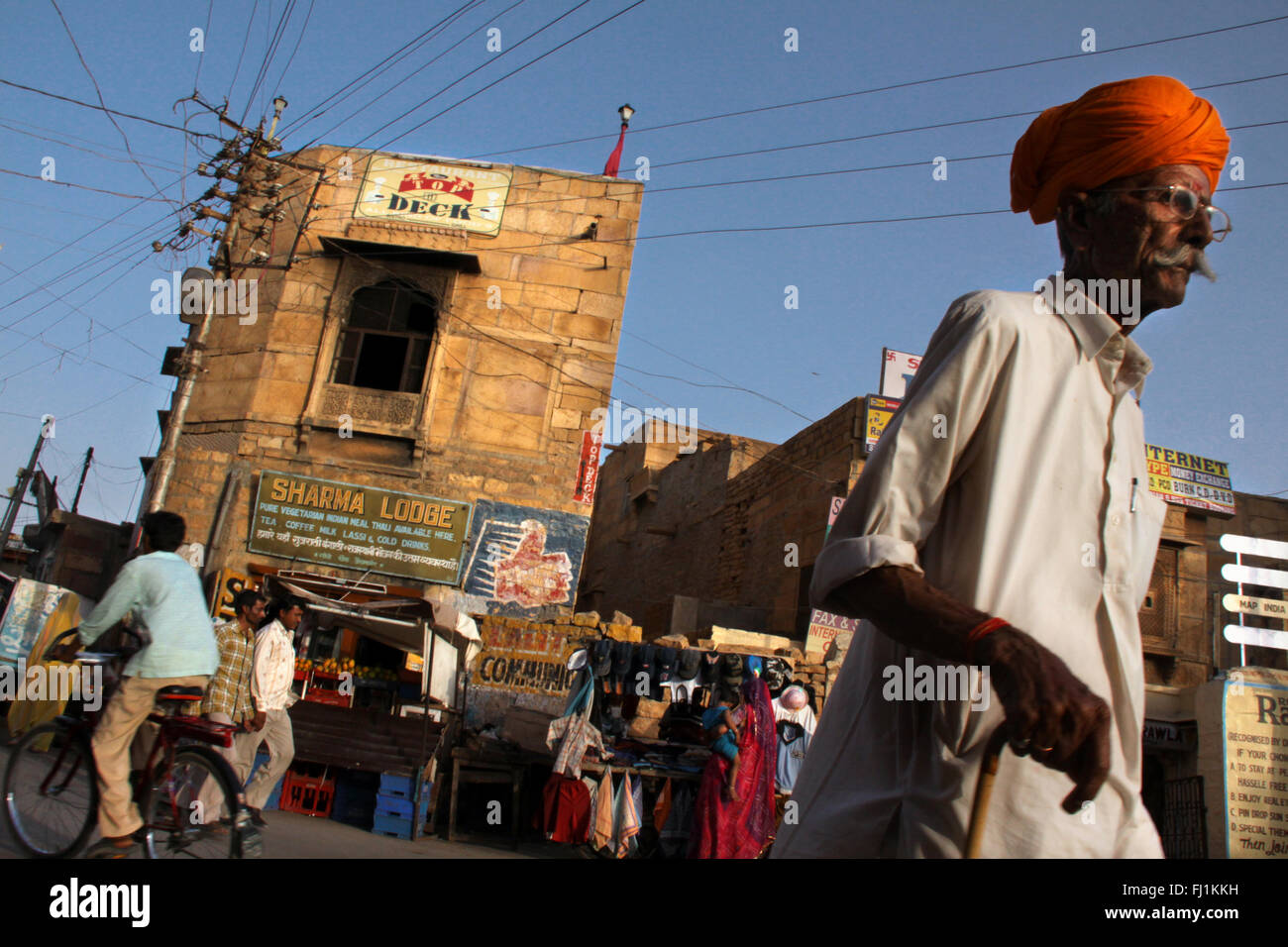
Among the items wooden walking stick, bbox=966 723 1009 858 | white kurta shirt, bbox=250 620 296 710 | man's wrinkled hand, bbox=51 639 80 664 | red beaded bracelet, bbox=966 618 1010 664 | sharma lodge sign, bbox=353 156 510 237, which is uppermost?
sharma lodge sign, bbox=353 156 510 237

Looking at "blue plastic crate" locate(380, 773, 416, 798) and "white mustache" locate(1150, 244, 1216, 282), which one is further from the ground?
"white mustache" locate(1150, 244, 1216, 282)

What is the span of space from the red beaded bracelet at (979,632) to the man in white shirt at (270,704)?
24.5ft

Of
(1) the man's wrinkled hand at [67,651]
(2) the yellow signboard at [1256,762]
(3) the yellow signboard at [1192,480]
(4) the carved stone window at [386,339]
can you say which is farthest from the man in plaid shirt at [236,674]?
(3) the yellow signboard at [1192,480]

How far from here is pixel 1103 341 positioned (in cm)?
131

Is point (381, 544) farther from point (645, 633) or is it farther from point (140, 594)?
point (140, 594)

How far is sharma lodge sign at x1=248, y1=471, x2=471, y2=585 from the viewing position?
14336 mm

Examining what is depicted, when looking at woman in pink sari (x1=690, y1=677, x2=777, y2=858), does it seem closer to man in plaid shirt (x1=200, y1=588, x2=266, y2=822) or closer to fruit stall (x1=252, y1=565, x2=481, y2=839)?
fruit stall (x1=252, y1=565, x2=481, y2=839)

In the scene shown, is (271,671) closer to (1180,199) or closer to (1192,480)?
(1180,199)

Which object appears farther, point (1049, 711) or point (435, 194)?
point (435, 194)

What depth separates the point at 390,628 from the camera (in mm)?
11766

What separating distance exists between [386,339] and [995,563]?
15.6 meters

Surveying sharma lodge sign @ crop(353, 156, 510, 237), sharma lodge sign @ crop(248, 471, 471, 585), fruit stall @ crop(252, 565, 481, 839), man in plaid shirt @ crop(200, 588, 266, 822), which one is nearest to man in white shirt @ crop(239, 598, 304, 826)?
man in plaid shirt @ crop(200, 588, 266, 822)

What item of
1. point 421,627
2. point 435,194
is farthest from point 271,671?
point 435,194

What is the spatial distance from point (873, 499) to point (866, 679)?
27 cm
